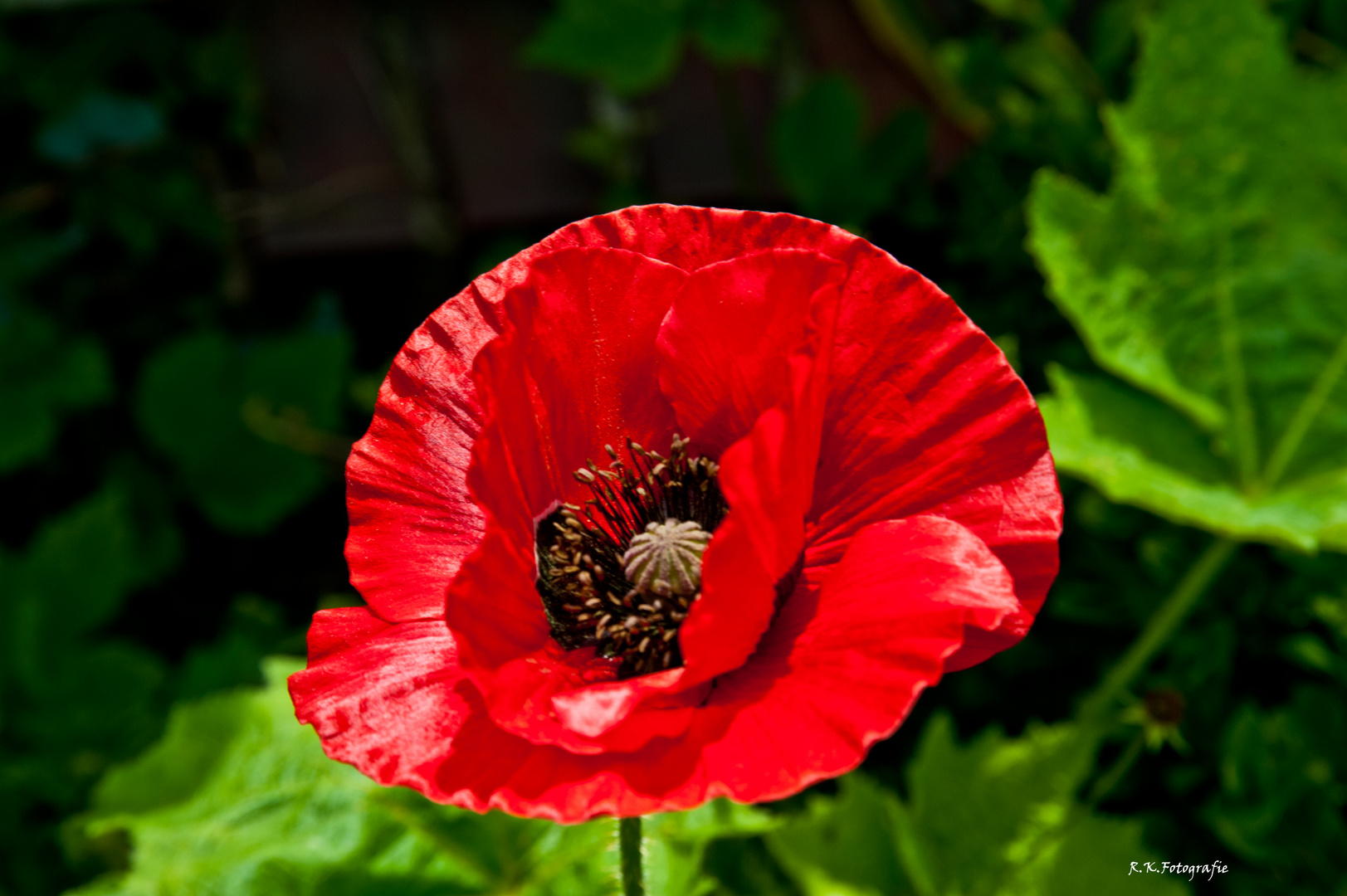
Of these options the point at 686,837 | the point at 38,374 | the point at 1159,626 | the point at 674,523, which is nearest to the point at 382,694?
the point at 674,523

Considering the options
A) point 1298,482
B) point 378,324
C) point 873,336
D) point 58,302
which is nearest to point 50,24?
point 58,302

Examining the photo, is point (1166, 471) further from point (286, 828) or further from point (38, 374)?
point (38, 374)

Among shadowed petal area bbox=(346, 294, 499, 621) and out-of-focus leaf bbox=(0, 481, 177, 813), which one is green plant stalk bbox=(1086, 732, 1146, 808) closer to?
shadowed petal area bbox=(346, 294, 499, 621)

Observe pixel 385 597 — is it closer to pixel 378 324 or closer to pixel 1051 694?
pixel 1051 694

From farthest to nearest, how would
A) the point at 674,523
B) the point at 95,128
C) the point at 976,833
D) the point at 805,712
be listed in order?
the point at 95,128 < the point at 976,833 < the point at 674,523 < the point at 805,712

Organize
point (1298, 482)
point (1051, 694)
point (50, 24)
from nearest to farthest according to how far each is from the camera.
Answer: point (1298, 482) → point (1051, 694) → point (50, 24)

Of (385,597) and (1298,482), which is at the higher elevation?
(385,597)

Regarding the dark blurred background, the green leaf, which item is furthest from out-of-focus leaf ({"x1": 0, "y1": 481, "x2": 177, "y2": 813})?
the green leaf
